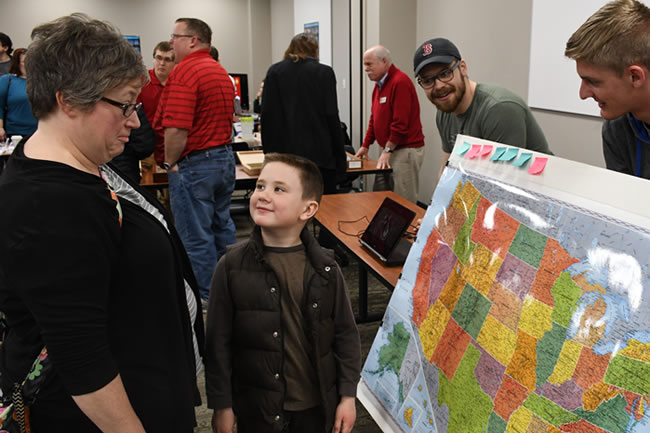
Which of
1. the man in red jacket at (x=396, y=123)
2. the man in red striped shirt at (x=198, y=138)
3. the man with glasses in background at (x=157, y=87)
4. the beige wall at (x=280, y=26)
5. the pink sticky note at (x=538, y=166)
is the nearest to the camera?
the pink sticky note at (x=538, y=166)

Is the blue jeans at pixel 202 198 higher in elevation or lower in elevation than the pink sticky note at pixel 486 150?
lower

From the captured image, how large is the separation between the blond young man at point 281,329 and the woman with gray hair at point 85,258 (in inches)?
10.9

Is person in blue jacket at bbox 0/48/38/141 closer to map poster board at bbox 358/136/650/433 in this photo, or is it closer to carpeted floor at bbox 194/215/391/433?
carpeted floor at bbox 194/215/391/433

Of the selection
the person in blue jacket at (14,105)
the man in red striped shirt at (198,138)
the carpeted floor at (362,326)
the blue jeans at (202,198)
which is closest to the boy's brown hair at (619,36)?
the carpeted floor at (362,326)

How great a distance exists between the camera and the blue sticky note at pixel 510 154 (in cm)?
129

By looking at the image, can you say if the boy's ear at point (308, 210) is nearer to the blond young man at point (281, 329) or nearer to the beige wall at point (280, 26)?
the blond young man at point (281, 329)

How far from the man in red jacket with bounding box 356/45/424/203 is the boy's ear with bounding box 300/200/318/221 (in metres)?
2.64

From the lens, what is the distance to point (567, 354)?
3.28 ft

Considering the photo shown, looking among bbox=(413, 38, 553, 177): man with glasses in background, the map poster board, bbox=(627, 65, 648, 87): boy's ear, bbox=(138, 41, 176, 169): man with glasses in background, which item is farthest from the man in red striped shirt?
bbox=(627, 65, 648, 87): boy's ear

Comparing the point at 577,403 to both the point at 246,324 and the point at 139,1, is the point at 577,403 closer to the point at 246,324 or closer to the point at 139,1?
the point at 246,324

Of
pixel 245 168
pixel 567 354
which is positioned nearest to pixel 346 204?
pixel 245 168

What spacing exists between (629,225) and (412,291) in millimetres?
641

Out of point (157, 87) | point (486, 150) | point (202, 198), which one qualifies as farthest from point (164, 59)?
point (486, 150)

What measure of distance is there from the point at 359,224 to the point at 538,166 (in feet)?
5.06
